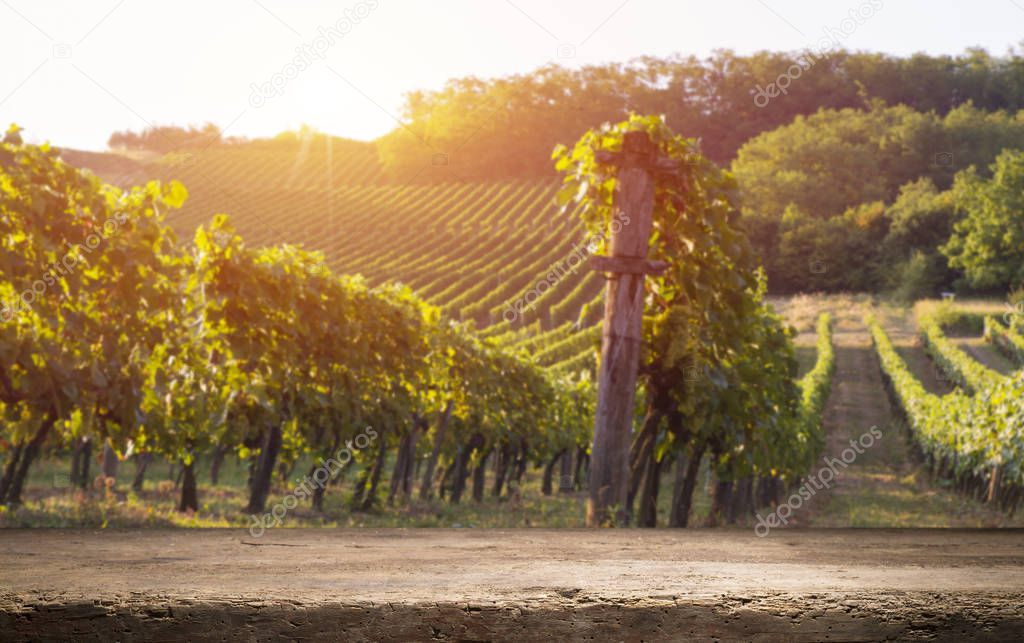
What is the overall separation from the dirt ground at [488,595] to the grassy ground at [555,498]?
5387mm

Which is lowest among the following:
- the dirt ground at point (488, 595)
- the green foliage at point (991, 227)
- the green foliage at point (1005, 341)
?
the dirt ground at point (488, 595)

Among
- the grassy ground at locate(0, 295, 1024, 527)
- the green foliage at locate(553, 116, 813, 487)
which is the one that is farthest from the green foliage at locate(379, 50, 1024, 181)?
the grassy ground at locate(0, 295, 1024, 527)

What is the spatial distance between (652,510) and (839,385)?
31283 millimetres

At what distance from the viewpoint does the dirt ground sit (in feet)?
6.41

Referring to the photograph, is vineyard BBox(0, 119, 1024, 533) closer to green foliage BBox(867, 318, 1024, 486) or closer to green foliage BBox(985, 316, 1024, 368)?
green foliage BBox(867, 318, 1024, 486)

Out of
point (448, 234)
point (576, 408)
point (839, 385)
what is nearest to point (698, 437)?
point (576, 408)

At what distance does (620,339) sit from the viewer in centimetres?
713

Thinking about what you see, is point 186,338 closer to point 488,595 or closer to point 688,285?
point 688,285

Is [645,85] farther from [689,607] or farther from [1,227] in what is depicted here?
[689,607]

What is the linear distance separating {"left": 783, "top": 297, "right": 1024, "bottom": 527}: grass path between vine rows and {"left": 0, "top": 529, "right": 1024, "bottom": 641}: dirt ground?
11517mm

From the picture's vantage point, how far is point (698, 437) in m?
8.88

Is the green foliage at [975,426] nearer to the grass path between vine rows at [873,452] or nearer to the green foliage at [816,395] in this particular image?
the grass path between vine rows at [873,452]

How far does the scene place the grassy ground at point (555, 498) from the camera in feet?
29.5

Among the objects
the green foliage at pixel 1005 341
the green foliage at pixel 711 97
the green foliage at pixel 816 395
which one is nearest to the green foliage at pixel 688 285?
the green foliage at pixel 711 97
